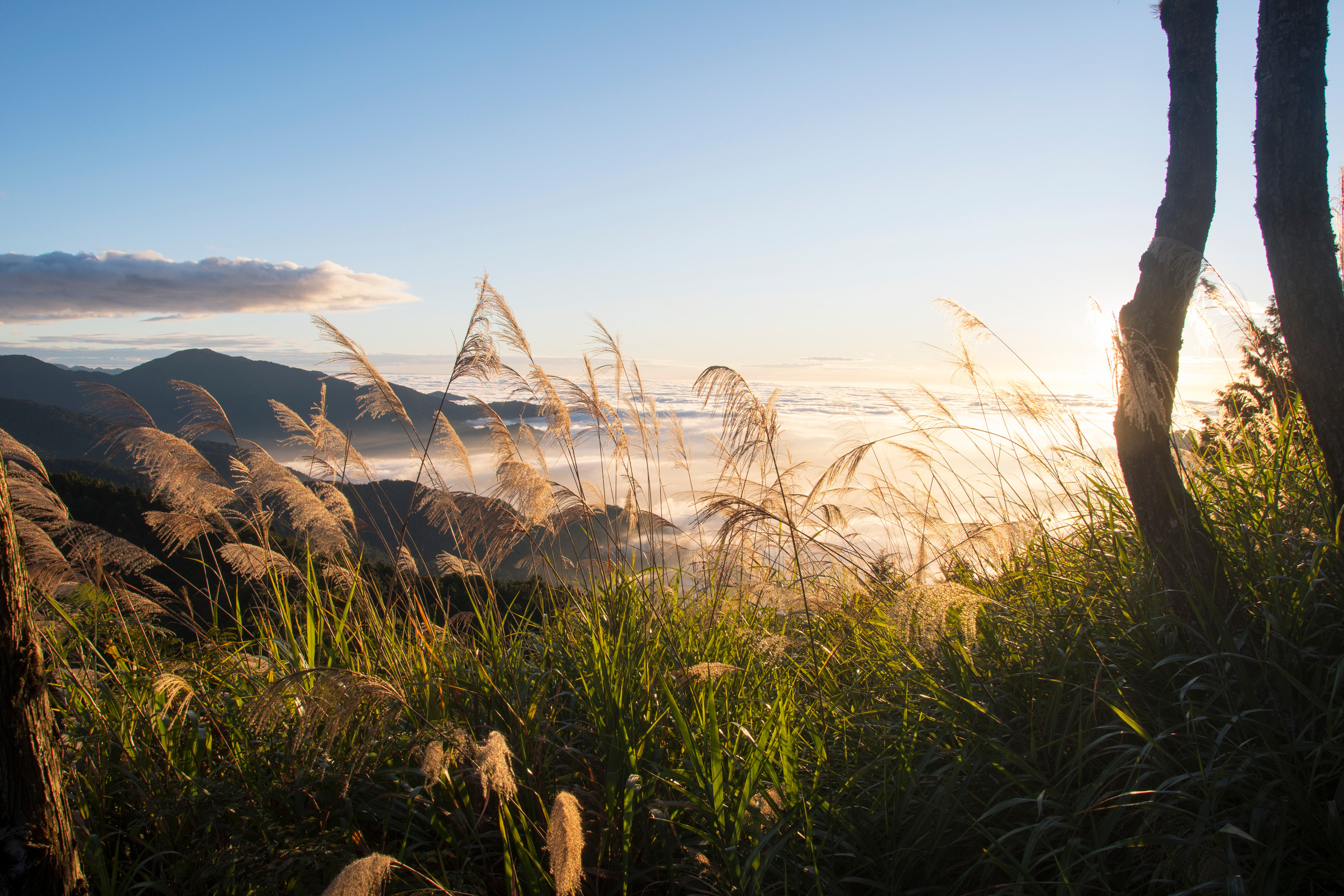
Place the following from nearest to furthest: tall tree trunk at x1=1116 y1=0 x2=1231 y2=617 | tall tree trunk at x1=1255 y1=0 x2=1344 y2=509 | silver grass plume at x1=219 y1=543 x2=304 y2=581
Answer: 1. tall tree trunk at x1=1116 y1=0 x2=1231 y2=617
2. tall tree trunk at x1=1255 y1=0 x2=1344 y2=509
3. silver grass plume at x1=219 y1=543 x2=304 y2=581

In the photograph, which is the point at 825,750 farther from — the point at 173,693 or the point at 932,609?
the point at 173,693

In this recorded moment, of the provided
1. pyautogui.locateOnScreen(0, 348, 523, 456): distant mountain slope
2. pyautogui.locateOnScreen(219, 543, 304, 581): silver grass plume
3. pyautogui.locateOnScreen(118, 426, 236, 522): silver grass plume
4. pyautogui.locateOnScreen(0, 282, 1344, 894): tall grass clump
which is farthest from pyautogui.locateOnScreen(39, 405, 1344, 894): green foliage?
pyautogui.locateOnScreen(0, 348, 523, 456): distant mountain slope

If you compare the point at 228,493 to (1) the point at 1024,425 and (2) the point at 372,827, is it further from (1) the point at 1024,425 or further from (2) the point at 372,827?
(1) the point at 1024,425

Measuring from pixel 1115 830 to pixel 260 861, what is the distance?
2.53 meters

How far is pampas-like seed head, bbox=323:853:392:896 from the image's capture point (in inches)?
41.4

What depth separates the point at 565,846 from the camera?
1131mm

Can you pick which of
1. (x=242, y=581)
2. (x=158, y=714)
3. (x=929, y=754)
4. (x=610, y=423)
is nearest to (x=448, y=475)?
(x=610, y=423)

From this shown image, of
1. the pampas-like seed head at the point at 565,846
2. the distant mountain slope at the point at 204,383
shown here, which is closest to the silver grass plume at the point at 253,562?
the pampas-like seed head at the point at 565,846

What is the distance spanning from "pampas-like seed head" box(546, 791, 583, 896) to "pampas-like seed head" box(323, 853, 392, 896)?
11.4 inches

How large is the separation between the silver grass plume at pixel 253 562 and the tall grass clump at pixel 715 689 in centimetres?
2

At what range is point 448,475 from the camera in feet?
12.0

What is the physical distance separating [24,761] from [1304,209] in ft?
14.6

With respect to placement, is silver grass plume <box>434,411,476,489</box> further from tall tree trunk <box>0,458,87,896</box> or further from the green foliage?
tall tree trunk <box>0,458,87,896</box>

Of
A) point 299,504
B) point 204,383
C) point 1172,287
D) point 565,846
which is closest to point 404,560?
point 299,504
